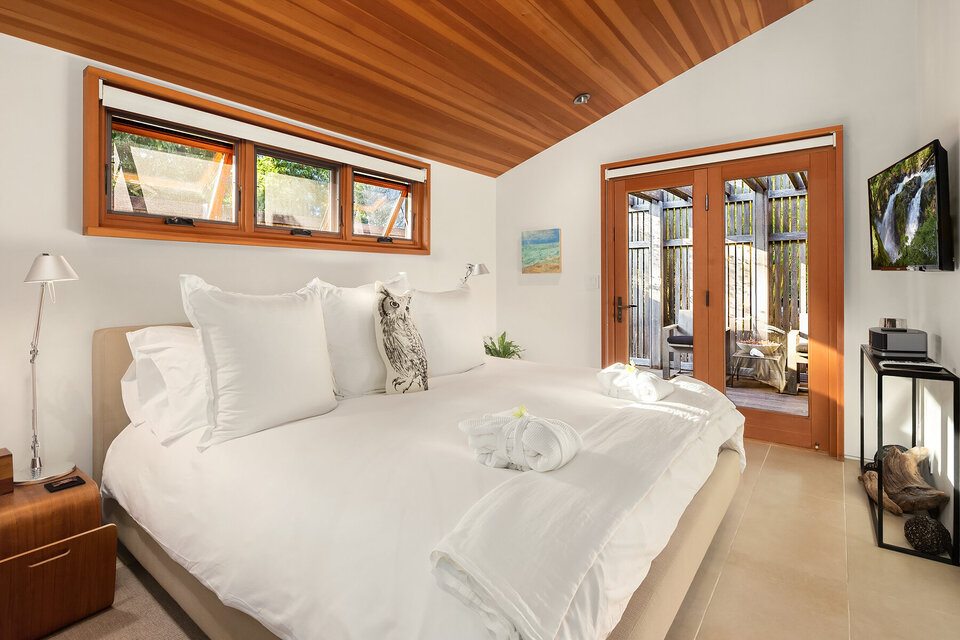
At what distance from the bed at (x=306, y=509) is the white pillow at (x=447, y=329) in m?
0.65

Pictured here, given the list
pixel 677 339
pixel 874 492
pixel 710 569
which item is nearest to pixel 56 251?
pixel 710 569

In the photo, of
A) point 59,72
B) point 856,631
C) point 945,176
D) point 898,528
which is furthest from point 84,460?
point 945,176

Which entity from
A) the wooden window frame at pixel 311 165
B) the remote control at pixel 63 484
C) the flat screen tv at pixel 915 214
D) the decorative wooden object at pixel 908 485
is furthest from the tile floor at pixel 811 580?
the wooden window frame at pixel 311 165

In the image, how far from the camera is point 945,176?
2.18 metres

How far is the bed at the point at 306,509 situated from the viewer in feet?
3.52

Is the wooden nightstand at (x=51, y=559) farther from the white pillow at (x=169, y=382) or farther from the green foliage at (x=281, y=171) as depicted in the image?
the green foliage at (x=281, y=171)

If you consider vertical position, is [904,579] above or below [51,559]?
below

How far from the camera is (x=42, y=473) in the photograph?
1.90 m

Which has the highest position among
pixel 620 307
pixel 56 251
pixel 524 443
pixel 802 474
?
pixel 56 251

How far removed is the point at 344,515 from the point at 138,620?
1.20 meters

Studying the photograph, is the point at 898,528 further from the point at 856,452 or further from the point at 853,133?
the point at 853,133

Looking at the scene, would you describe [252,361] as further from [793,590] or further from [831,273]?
[831,273]

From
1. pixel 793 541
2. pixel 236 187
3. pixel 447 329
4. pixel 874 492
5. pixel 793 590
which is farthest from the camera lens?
pixel 447 329

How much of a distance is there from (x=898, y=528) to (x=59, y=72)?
14.7 feet
